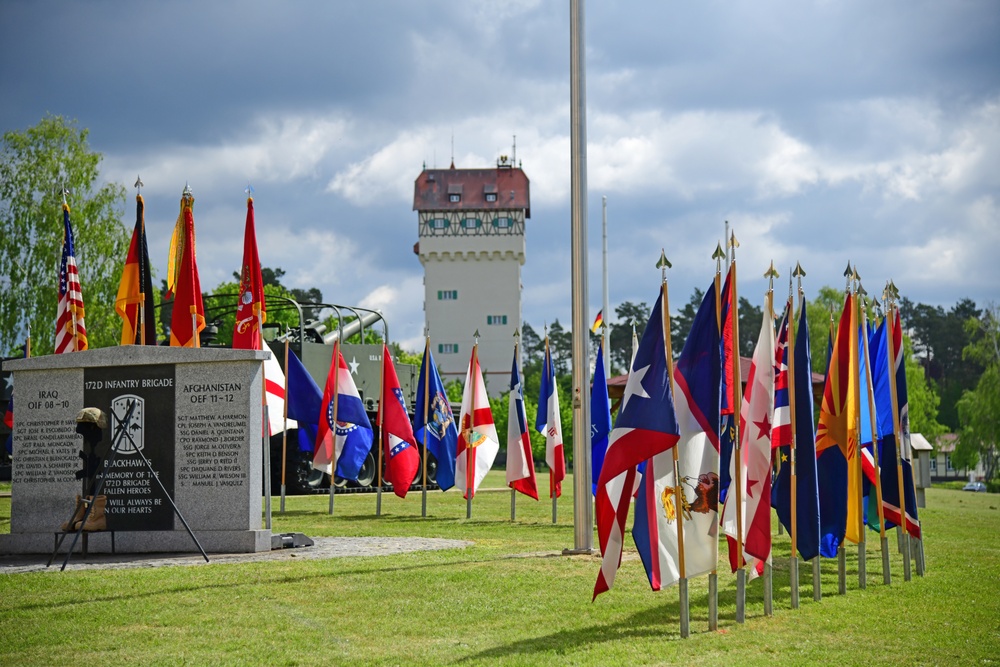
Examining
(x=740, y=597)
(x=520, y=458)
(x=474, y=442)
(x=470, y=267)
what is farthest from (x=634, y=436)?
(x=470, y=267)

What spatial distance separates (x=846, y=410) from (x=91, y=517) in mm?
8261

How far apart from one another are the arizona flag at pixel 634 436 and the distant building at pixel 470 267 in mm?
69536

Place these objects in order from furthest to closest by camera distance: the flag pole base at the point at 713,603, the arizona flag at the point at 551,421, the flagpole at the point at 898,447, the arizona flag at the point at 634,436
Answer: the arizona flag at the point at 551,421, the flagpole at the point at 898,447, the flag pole base at the point at 713,603, the arizona flag at the point at 634,436

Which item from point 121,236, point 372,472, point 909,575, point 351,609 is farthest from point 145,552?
point 121,236

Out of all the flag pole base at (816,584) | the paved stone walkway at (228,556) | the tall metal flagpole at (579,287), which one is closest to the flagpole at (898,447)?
the flag pole base at (816,584)

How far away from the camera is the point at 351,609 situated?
9156 mm

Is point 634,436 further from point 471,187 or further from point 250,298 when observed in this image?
point 471,187

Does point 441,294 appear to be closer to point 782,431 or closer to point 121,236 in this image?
point 121,236

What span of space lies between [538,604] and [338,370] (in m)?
10.9

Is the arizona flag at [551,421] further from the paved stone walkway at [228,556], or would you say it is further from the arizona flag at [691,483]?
the arizona flag at [691,483]

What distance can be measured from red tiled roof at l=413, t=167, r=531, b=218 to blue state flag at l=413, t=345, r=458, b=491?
59927 mm

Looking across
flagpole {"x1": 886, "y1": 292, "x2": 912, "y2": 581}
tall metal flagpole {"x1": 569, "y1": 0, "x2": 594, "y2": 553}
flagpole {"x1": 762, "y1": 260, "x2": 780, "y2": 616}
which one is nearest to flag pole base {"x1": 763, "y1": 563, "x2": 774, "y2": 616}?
flagpole {"x1": 762, "y1": 260, "x2": 780, "y2": 616}

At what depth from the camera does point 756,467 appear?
9320 mm

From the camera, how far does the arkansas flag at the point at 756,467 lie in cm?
903
